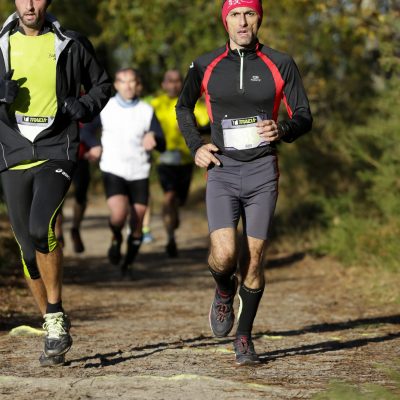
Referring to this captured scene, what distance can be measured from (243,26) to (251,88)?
0.39 metres

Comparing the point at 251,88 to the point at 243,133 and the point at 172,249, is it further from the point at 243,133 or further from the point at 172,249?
the point at 172,249

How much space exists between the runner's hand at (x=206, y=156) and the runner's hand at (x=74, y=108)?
75 centimetres

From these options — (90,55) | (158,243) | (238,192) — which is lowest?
(158,243)

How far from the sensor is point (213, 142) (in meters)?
7.16

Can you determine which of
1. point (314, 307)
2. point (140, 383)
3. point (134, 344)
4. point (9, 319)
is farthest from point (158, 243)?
point (140, 383)

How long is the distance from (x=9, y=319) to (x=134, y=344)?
5.47 feet

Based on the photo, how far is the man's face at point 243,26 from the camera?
6949 mm

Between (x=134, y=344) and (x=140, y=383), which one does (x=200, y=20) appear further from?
(x=140, y=383)

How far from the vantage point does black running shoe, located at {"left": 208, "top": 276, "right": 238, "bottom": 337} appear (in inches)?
287

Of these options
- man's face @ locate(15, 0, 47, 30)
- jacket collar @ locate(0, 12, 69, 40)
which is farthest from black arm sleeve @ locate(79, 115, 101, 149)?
man's face @ locate(15, 0, 47, 30)

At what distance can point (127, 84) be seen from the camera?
12.1 metres

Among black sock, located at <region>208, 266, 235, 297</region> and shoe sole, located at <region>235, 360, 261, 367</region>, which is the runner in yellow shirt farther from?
shoe sole, located at <region>235, 360, 261, 367</region>

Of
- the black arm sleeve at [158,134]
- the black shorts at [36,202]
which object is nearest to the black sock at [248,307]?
the black shorts at [36,202]

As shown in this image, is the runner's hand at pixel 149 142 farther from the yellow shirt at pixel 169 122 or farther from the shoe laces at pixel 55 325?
the shoe laces at pixel 55 325
